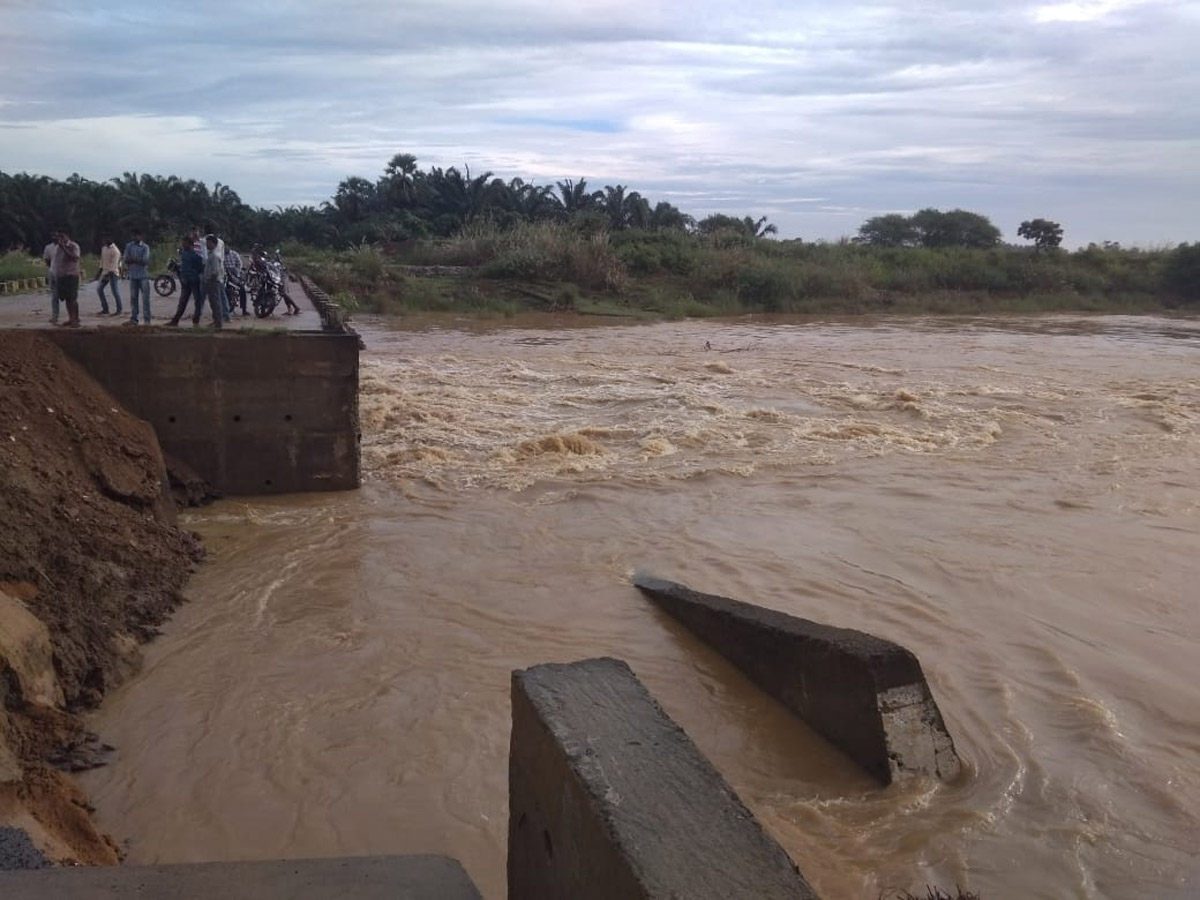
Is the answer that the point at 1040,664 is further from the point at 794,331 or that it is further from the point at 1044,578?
the point at 794,331

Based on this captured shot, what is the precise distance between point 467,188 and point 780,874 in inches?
2339

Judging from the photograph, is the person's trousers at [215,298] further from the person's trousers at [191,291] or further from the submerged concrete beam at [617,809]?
the submerged concrete beam at [617,809]

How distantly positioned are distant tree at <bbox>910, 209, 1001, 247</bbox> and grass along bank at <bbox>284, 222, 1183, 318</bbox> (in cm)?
1140

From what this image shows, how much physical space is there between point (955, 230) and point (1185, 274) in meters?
18.1

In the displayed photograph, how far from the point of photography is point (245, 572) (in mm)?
9219

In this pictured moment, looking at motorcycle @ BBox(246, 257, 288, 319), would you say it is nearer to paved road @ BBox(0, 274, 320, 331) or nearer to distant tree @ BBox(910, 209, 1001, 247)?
paved road @ BBox(0, 274, 320, 331)

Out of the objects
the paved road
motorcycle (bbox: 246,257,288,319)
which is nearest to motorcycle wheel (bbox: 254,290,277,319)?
motorcycle (bbox: 246,257,288,319)

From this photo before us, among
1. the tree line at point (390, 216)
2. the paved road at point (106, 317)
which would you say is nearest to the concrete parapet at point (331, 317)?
the paved road at point (106, 317)

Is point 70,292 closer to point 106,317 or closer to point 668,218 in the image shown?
point 106,317

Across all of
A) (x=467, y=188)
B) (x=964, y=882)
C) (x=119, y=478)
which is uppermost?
(x=467, y=188)

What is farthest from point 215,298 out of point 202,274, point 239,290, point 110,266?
point 239,290

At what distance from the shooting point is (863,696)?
5.67 meters

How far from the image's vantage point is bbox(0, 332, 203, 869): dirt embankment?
16.2 feet

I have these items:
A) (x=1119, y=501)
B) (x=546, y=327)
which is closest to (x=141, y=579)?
(x=1119, y=501)
